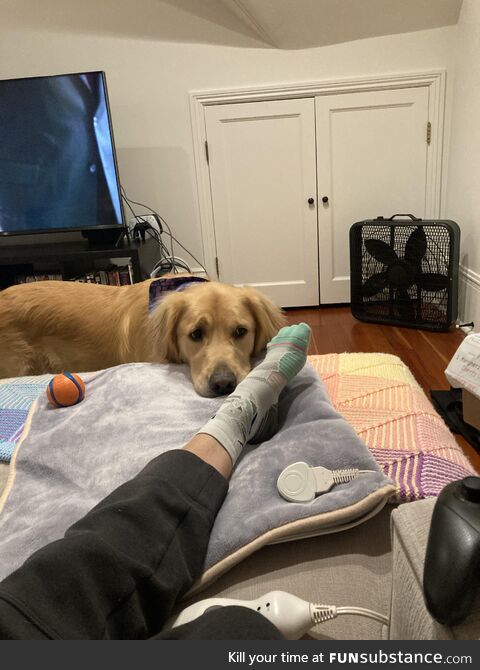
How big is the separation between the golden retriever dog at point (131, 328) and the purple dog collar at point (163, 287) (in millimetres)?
44

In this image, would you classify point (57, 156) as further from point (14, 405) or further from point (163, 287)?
point (14, 405)

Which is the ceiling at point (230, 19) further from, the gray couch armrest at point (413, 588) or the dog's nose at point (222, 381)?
the gray couch armrest at point (413, 588)

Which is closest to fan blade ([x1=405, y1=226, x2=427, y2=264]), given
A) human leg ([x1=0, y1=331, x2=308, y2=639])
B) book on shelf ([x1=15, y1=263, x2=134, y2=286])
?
book on shelf ([x1=15, y1=263, x2=134, y2=286])

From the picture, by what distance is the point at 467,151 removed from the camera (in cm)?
278

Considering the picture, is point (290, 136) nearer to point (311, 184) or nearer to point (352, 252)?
point (311, 184)

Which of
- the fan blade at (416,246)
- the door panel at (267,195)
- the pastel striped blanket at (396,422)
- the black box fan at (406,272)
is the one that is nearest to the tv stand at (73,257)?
the door panel at (267,195)

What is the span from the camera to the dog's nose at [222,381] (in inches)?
52.6

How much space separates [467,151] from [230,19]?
1.69 meters

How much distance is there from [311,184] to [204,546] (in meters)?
2.93

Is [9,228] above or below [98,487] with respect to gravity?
above

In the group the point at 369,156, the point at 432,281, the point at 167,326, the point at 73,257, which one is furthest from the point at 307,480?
the point at 369,156

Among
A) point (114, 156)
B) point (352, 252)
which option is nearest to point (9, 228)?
point (114, 156)

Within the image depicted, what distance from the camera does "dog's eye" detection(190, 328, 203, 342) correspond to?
1519 millimetres

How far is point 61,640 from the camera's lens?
20.0 inches
